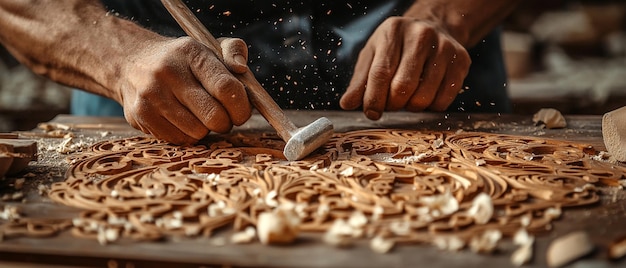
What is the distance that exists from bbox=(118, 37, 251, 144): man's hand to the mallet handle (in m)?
0.03

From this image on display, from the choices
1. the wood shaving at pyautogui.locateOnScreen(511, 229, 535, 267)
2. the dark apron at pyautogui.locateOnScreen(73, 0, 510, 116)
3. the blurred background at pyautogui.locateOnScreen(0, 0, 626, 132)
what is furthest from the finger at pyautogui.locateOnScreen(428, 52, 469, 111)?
the blurred background at pyautogui.locateOnScreen(0, 0, 626, 132)

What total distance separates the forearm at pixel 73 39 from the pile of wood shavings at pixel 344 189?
329mm

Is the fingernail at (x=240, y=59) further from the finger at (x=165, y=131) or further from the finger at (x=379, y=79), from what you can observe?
the finger at (x=379, y=79)

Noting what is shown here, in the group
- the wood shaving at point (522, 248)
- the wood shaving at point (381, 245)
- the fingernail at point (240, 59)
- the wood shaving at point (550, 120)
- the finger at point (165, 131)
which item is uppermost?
the fingernail at point (240, 59)

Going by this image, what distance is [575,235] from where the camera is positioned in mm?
1108

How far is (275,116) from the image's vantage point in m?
1.83

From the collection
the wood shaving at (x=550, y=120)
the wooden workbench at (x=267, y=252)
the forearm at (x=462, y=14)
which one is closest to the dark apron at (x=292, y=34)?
the forearm at (x=462, y=14)

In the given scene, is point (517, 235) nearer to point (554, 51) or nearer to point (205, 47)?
point (205, 47)

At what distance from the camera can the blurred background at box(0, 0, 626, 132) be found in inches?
170

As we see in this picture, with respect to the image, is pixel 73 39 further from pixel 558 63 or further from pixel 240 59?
pixel 558 63

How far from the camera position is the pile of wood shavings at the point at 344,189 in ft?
4.02

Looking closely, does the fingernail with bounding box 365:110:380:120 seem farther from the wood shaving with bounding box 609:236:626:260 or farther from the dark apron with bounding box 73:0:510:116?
the wood shaving with bounding box 609:236:626:260

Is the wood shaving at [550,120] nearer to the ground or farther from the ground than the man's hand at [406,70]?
nearer to the ground

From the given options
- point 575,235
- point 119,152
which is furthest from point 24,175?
point 575,235
